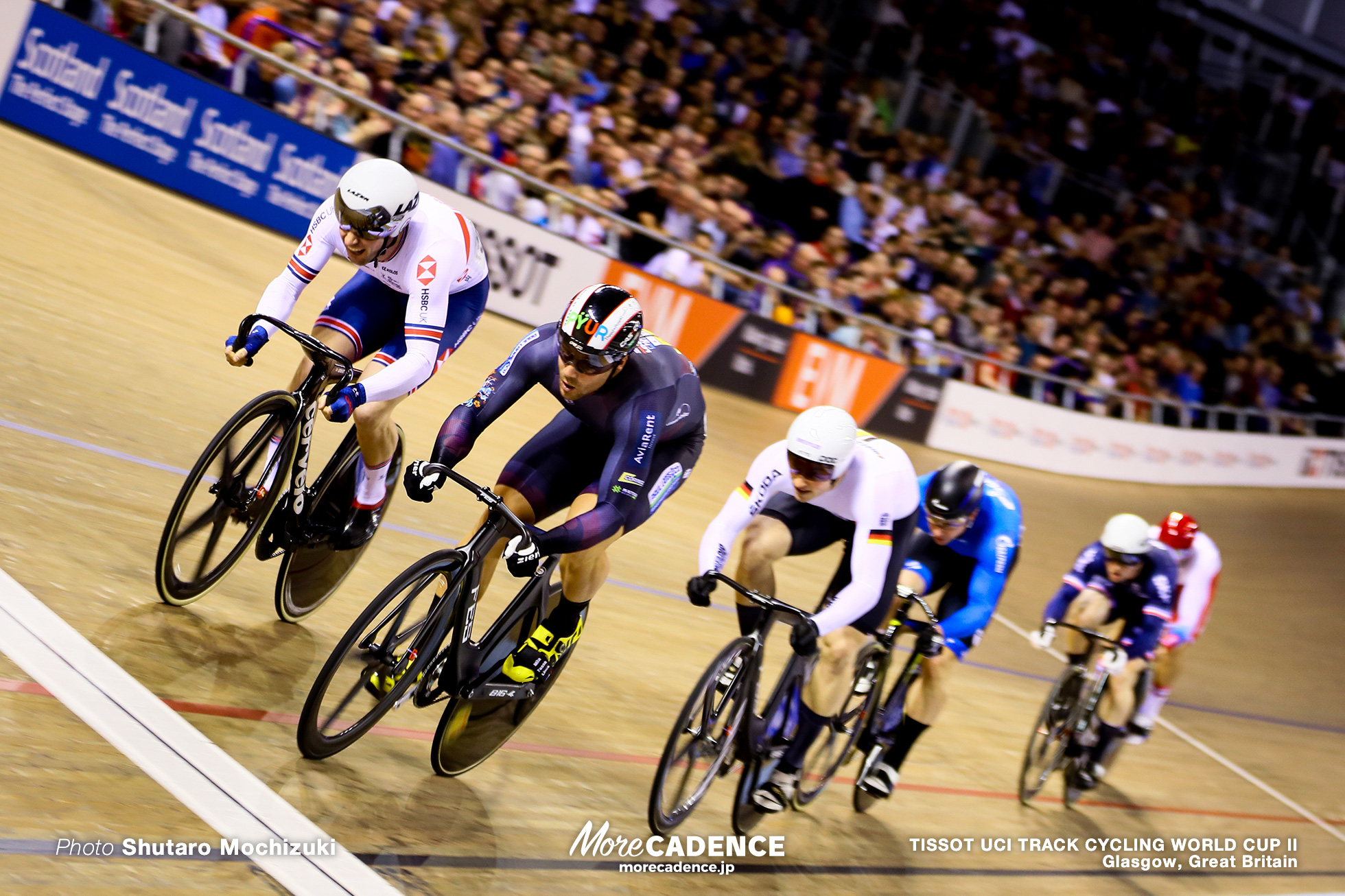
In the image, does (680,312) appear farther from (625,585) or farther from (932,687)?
(932,687)

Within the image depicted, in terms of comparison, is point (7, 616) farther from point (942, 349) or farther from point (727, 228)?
point (942, 349)

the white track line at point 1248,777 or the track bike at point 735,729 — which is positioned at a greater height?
the track bike at point 735,729

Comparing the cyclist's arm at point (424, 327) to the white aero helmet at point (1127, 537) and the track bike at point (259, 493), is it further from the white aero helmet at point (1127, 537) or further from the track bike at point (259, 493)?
the white aero helmet at point (1127, 537)

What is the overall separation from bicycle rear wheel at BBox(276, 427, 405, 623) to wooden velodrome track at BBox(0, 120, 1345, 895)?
0.10 metres

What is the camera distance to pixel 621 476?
372cm

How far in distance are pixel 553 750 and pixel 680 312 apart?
24.1ft

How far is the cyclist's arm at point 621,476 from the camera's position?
141 inches

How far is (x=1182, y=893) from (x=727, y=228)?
7464mm

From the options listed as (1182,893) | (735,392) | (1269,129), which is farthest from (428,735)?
(1269,129)

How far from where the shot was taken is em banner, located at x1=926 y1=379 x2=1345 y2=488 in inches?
534

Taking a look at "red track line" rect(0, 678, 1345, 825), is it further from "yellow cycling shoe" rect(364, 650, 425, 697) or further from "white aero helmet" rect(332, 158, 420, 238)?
"white aero helmet" rect(332, 158, 420, 238)

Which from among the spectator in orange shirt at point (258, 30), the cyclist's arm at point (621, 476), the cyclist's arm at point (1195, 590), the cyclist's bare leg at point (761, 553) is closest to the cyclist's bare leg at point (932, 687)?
the cyclist's bare leg at point (761, 553)

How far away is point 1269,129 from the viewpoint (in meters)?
20.8

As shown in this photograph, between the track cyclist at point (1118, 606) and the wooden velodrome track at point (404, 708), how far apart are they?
513 millimetres
